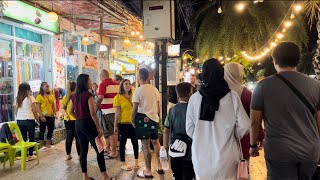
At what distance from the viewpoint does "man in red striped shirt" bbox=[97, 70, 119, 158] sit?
5.86 metres

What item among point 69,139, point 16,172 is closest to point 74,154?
point 69,139

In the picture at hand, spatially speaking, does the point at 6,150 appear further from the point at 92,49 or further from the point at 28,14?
the point at 92,49

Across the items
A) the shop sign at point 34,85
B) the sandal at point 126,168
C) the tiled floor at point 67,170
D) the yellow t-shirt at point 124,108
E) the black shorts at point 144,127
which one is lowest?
the tiled floor at point 67,170

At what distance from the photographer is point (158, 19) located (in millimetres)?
5941

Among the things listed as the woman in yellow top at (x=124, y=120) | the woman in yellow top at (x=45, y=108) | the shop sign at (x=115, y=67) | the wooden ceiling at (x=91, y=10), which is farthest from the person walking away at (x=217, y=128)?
the shop sign at (x=115, y=67)

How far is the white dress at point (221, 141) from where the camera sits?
231cm

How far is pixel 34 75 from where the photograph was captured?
8359 mm

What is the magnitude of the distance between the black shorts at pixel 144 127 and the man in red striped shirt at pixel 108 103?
1522mm

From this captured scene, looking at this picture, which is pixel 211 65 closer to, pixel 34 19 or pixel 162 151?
pixel 162 151

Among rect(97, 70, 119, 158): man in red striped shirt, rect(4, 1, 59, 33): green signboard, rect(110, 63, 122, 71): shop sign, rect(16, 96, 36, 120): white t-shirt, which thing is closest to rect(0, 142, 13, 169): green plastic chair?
rect(16, 96, 36, 120): white t-shirt

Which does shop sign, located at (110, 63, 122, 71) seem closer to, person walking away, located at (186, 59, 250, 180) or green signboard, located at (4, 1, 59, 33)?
green signboard, located at (4, 1, 59, 33)

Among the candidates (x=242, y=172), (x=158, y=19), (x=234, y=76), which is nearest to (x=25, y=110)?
(x=158, y=19)

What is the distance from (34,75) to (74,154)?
9.84 feet

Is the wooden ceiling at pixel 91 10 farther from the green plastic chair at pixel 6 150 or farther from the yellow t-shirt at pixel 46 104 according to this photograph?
the green plastic chair at pixel 6 150
